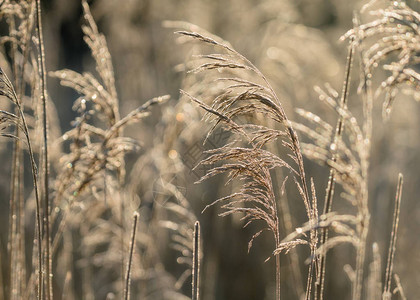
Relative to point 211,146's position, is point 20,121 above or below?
below

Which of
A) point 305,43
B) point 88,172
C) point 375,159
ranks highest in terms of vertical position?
point 305,43

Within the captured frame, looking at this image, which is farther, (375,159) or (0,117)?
(375,159)

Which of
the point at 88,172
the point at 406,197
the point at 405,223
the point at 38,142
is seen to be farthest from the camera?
the point at 406,197

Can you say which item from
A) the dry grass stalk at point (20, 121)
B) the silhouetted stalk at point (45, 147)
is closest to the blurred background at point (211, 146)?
the silhouetted stalk at point (45, 147)

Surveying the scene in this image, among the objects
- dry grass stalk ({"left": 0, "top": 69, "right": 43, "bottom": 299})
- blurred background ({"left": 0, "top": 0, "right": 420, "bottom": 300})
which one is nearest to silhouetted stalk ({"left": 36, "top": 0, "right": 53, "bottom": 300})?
dry grass stalk ({"left": 0, "top": 69, "right": 43, "bottom": 299})

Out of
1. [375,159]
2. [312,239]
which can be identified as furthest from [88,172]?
[375,159]

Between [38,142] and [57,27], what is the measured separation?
2.92 metres

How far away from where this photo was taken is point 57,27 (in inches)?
204

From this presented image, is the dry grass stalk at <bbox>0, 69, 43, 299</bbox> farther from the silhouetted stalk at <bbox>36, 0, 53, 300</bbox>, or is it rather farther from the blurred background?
the blurred background

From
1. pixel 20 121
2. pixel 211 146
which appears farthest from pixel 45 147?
pixel 211 146

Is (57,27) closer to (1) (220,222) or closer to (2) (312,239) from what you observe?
(1) (220,222)

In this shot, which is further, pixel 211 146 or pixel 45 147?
pixel 211 146

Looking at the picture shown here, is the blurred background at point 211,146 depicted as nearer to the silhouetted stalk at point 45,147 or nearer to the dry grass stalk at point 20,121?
the silhouetted stalk at point 45,147

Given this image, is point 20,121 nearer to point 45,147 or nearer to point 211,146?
point 45,147
